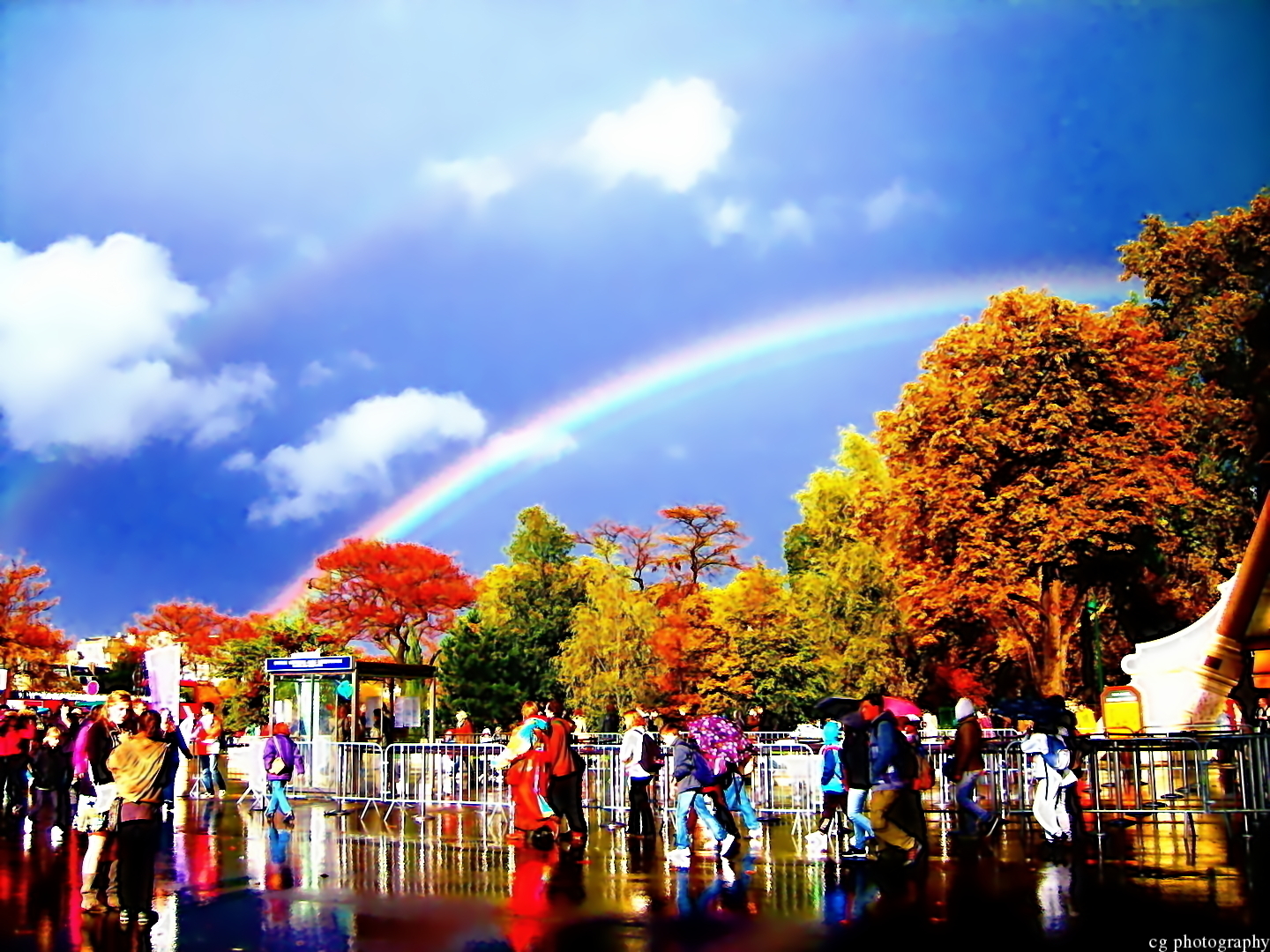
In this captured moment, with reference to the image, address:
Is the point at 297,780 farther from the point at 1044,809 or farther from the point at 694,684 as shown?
the point at 694,684

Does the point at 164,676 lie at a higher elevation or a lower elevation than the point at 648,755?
higher

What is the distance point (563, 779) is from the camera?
1753 cm

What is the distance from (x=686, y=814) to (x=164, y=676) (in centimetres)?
1434

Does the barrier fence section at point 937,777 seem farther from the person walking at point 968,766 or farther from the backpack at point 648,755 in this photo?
the backpack at point 648,755

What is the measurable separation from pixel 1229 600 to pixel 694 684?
2542cm

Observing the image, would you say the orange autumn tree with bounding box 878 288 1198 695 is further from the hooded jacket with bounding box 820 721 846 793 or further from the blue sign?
the hooded jacket with bounding box 820 721 846 793

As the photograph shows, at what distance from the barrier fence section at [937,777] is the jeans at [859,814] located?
3.04 m

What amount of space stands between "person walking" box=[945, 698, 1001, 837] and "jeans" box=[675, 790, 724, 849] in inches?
118

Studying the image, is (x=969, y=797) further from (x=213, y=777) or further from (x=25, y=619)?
(x=25, y=619)

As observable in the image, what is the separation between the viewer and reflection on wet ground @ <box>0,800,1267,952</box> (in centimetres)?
966

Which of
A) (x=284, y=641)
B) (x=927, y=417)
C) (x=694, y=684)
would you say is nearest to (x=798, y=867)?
(x=927, y=417)

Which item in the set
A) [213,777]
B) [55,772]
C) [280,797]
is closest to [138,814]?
[280,797]

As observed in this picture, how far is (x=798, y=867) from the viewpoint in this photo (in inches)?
555

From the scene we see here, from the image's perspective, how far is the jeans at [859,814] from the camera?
14875 millimetres
